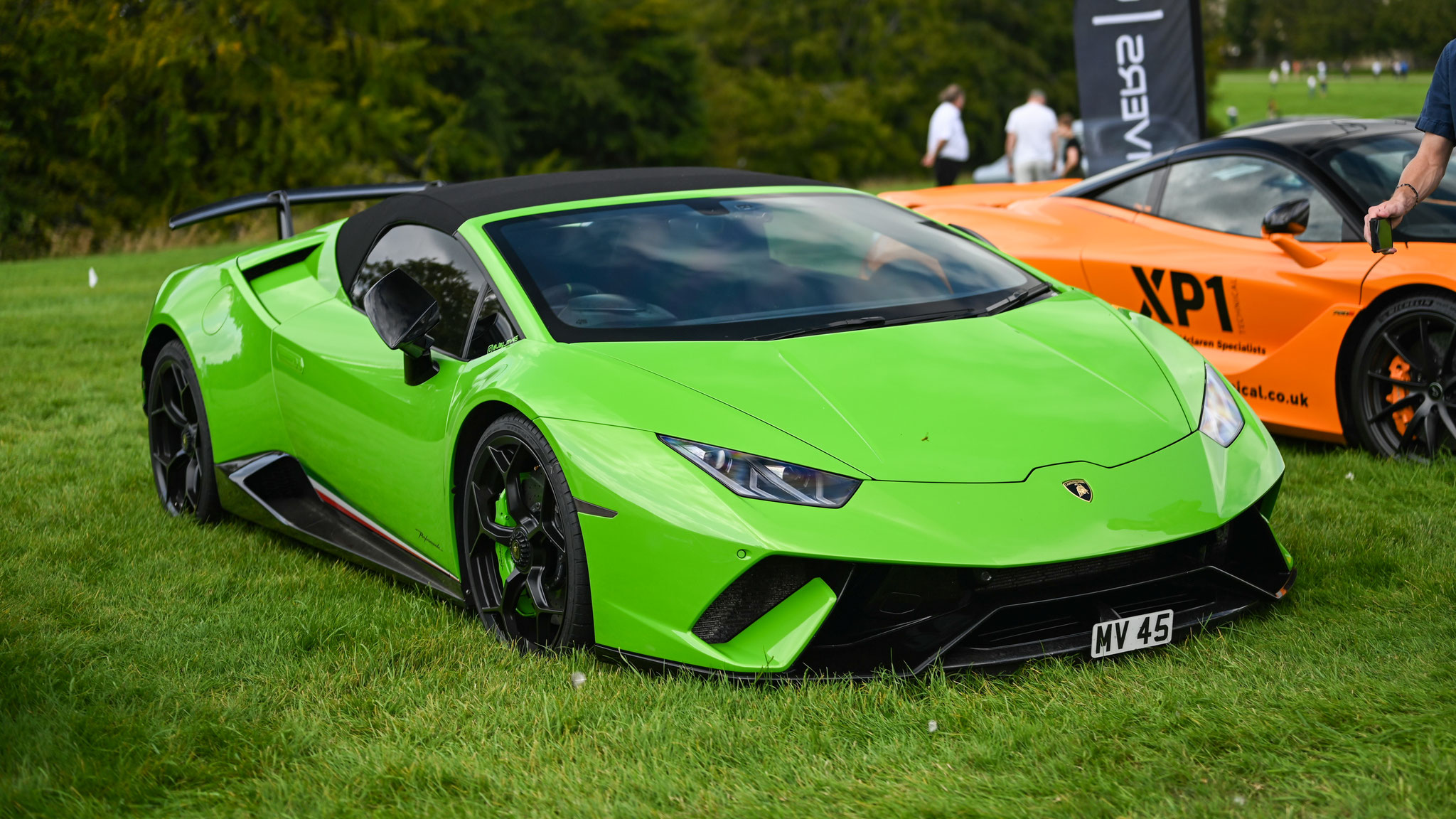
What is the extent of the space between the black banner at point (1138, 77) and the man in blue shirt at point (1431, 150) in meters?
6.92

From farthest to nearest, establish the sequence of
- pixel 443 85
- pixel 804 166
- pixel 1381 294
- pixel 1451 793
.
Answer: pixel 804 166
pixel 443 85
pixel 1381 294
pixel 1451 793

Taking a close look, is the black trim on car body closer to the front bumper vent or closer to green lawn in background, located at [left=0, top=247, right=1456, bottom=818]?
green lawn in background, located at [left=0, top=247, right=1456, bottom=818]

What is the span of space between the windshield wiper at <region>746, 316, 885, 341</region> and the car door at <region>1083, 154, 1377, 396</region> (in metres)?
2.36

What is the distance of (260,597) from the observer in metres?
4.06

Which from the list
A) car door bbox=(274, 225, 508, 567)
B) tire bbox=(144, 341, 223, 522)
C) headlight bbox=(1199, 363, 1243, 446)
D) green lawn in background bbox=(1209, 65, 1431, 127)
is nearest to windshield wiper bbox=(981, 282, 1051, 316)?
headlight bbox=(1199, 363, 1243, 446)

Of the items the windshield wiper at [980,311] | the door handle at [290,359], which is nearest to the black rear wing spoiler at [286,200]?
the door handle at [290,359]

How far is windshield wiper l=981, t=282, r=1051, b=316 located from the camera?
4.04m

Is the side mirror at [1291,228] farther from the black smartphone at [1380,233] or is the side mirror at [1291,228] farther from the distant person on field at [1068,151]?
the distant person on field at [1068,151]

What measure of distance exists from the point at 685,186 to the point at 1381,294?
103 inches

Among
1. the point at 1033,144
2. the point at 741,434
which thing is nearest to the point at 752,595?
the point at 741,434

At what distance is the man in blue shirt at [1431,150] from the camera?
408cm

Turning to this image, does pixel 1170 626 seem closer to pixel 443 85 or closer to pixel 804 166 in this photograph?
pixel 443 85

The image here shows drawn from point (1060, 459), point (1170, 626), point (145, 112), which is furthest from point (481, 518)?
point (145, 112)

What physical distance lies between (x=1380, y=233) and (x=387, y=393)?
2.96 m
